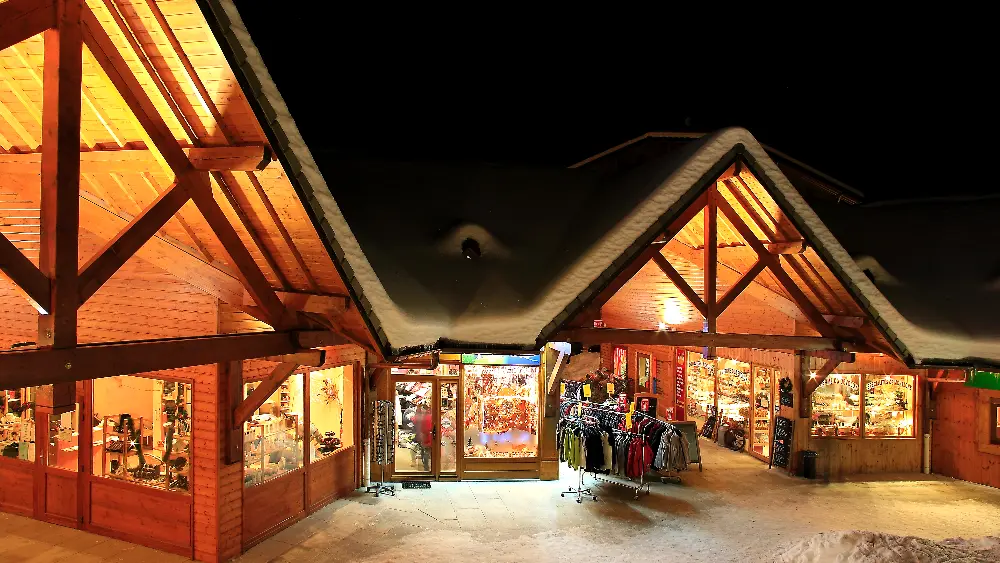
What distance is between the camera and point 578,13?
54.6ft

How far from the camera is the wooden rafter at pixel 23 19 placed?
394 centimetres

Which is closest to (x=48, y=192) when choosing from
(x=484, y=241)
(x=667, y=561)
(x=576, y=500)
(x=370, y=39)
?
(x=484, y=241)

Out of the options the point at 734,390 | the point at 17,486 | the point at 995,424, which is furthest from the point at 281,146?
the point at 995,424

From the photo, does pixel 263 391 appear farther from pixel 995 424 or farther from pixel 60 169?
pixel 995 424

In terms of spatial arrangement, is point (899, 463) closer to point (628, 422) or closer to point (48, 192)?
point (628, 422)

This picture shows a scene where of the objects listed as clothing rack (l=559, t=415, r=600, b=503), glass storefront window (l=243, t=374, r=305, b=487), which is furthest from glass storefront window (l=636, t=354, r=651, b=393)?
glass storefront window (l=243, t=374, r=305, b=487)

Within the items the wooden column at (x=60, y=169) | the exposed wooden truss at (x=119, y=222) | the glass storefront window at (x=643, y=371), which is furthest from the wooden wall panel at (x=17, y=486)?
the glass storefront window at (x=643, y=371)

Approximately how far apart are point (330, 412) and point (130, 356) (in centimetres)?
698

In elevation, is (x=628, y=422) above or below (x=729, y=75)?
below

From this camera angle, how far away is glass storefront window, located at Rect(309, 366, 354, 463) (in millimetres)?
11117

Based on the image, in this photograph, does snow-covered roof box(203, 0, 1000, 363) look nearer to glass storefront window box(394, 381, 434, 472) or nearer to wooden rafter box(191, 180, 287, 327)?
wooden rafter box(191, 180, 287, 327)

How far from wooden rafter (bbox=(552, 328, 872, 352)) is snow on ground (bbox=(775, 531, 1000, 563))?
2714 millimetres

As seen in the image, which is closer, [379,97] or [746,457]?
[746,457]

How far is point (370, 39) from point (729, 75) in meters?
9.54
